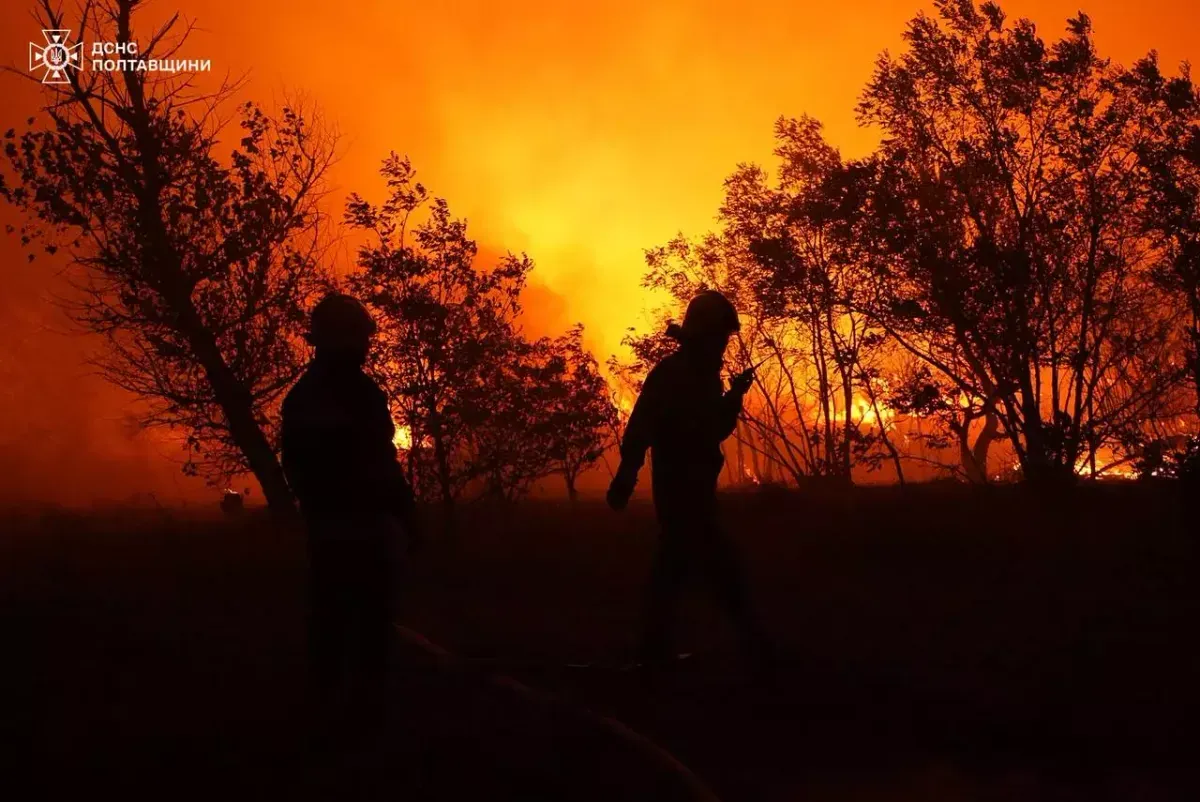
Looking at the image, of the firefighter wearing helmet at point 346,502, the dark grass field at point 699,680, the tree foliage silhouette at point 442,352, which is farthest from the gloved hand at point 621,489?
the tree foliage silhouette at point 442,352

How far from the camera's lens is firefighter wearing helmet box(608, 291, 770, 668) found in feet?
A: 21.1

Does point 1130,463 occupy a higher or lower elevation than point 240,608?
higher

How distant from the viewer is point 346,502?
492 centimetres

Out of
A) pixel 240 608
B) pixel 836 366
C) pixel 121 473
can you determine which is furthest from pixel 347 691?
pixel 121 473

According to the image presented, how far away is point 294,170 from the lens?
20688 millimetres

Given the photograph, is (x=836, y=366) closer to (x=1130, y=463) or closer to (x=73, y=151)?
(x=1130, y=463)

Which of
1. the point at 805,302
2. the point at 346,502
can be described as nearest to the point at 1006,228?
the point at 805,302

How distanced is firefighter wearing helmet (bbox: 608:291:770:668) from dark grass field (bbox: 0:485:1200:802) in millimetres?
697

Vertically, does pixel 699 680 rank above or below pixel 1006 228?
below

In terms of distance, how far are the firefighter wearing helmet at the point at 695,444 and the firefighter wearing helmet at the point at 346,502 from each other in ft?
5.80

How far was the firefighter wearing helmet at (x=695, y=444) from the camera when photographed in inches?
253

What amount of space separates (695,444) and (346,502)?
7.62 feet

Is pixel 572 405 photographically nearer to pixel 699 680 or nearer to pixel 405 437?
pixel 405 437

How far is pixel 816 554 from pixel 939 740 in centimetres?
776
